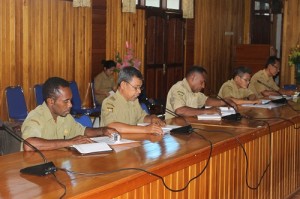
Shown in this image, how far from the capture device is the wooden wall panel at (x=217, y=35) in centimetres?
1038

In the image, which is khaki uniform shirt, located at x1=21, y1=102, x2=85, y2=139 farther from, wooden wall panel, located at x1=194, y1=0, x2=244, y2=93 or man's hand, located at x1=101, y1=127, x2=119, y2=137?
wooden wall panel, located at x1=194, y1=0, x2=244, y2=93

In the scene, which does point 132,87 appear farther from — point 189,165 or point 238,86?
point 238,86

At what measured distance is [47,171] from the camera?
7.76 ft

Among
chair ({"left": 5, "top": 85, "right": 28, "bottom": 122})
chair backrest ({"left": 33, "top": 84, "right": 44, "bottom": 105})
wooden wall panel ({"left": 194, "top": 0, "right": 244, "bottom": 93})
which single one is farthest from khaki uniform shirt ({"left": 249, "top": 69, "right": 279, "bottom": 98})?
wooden wall panel ({"left": 194, "top": 0, "right": 244, "bottom": 93})

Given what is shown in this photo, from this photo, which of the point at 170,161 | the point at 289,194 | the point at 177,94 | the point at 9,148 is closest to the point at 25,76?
the point at 9,148

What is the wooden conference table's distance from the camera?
227 centimetres

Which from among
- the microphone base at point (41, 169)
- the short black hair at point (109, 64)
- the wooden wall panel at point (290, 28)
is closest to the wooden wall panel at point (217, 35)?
the wooden wall panel at point (290, 28)

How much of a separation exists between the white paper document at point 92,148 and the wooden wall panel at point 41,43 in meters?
3.59

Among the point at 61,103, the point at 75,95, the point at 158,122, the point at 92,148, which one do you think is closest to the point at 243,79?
the point at 158,122

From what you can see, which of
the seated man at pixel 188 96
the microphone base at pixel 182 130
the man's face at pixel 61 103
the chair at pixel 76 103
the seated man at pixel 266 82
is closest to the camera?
the man's face at pixel 61 103

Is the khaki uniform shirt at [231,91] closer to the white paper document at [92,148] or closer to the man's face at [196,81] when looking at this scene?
the man's face at [196,81]

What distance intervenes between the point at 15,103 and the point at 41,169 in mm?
3969

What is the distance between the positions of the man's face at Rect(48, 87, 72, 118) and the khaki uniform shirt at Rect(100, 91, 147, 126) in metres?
0.69

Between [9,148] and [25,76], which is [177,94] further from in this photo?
[25,76]
